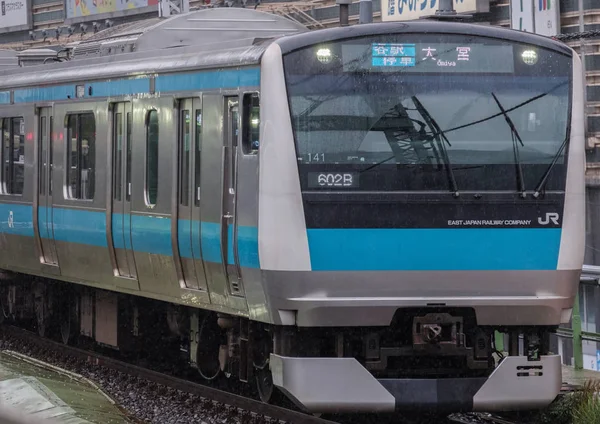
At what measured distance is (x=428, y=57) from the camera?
1044cm

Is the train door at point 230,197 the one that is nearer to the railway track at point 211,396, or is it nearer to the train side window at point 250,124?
the train side window at point 250,124

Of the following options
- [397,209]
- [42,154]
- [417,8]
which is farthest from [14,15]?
[397,209]

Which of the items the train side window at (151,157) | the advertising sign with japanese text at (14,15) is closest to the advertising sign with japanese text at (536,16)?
the train side window at (151,157)

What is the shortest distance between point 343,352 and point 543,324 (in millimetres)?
1455

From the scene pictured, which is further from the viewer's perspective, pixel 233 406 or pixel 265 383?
pixel 233 406

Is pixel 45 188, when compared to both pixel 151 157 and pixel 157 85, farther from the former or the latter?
pixel 157 85

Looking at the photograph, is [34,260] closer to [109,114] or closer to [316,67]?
[109,114]

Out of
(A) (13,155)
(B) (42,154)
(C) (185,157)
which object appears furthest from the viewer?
(A) (13,155)

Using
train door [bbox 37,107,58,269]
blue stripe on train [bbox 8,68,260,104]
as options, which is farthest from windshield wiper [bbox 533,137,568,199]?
train door [bbox 37,107,58,269]

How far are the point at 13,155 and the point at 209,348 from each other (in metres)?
4.64

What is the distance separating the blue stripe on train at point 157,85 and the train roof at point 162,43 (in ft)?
0.25

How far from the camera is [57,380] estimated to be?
12.6 m

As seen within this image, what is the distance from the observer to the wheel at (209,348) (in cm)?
1239

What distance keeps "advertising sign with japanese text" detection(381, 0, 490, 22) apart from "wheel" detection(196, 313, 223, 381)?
12.7 metres
